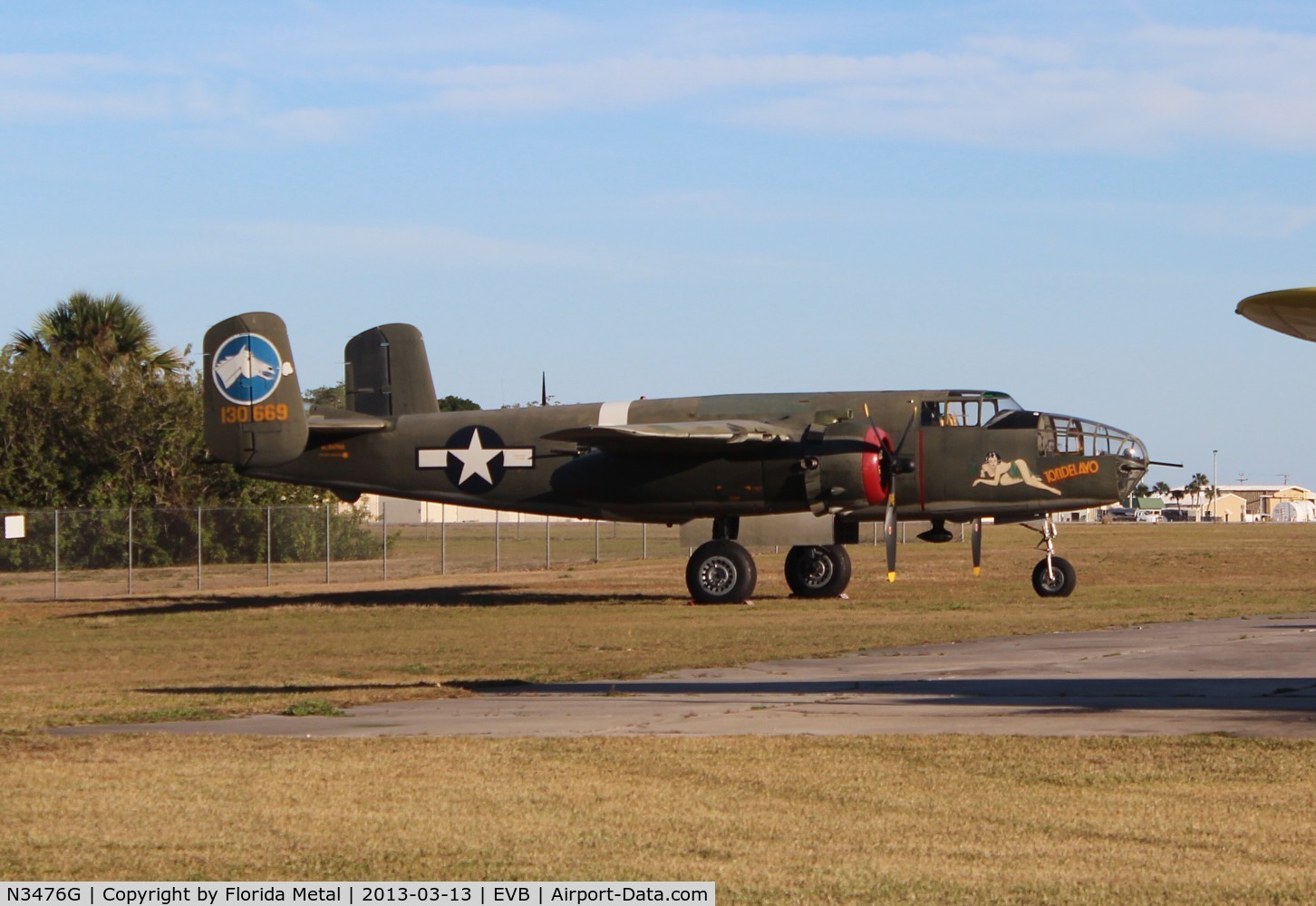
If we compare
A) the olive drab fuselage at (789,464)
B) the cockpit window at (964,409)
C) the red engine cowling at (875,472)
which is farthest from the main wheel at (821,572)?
the cockpit window at (964,409)

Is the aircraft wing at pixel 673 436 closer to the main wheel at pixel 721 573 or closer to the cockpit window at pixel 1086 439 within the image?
the main wheel at pixel 721 573

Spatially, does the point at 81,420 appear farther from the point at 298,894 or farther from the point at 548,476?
the point at 298,894

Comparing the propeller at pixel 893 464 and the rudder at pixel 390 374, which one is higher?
the rudder at pixel 390 374

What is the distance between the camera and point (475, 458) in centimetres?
3419

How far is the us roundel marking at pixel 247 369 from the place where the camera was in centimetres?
3428

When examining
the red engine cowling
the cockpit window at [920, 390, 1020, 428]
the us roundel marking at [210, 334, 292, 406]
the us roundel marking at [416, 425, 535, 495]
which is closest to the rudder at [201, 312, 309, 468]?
the us roundel marking at [210, 334, 292, 406]

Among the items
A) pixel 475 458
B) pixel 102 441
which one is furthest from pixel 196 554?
pixel 475 458

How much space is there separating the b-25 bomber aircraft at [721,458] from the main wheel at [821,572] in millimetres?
44

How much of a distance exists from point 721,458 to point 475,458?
5.60m

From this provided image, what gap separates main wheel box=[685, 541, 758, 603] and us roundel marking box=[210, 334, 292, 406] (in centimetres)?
995

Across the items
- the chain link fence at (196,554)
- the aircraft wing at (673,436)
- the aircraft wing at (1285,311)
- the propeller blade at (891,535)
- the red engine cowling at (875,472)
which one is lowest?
the chain link fence at (196,554)

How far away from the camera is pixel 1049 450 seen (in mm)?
32312

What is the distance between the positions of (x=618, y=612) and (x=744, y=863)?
22365 millimetres

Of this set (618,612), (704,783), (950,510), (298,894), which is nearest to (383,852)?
→ (298,894)
